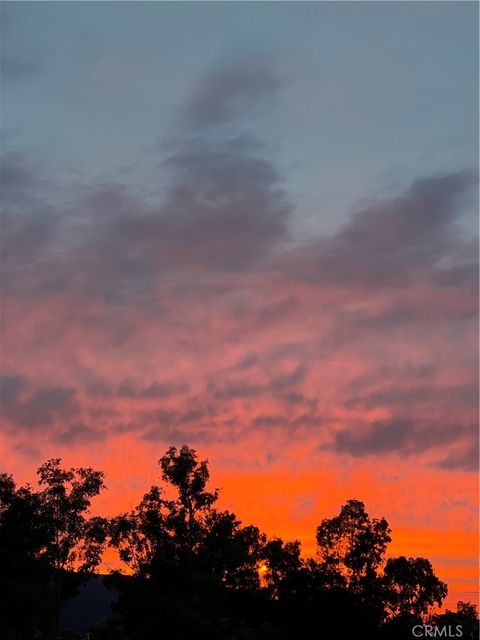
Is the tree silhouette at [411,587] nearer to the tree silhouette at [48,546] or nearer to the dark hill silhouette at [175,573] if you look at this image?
the dark hill silhouette at [175,573]

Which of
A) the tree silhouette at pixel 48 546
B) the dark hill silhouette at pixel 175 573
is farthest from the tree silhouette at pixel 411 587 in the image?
the tree silhouette at pixel 48 546

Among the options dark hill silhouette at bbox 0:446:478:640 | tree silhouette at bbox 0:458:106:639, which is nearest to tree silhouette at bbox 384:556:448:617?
dark hill silhouette at bbox 0:446:478:640

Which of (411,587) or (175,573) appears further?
(411,587)

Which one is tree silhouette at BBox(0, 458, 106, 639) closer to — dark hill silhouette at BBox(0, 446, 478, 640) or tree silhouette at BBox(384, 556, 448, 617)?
dark hill silhouette at BBox(0, 446, 478, 640)
